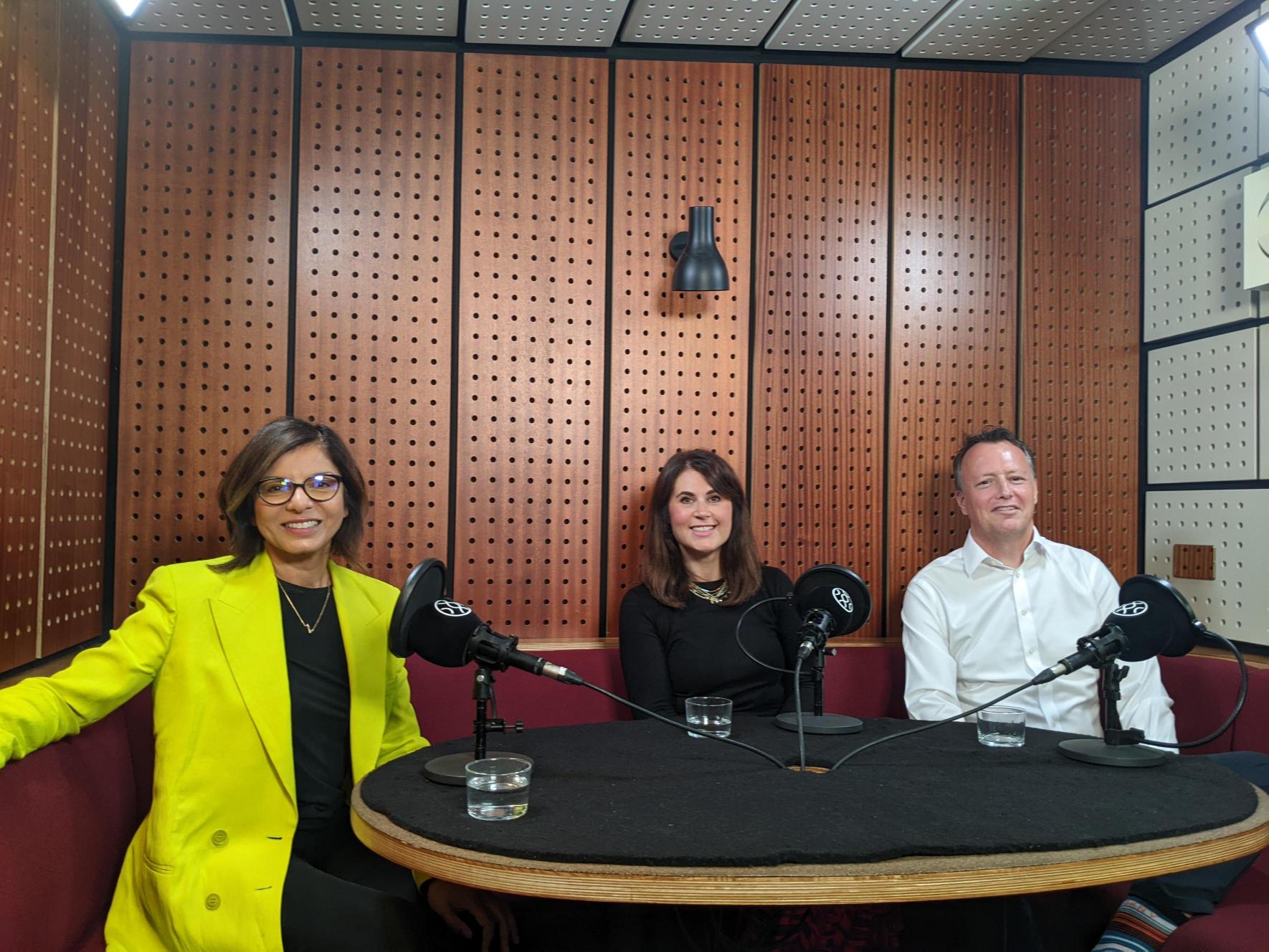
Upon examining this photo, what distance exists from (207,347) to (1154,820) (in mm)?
3107

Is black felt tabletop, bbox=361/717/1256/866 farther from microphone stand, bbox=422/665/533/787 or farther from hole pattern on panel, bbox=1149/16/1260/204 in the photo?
hole pattern on panel, bbox=1149/16/1260/204

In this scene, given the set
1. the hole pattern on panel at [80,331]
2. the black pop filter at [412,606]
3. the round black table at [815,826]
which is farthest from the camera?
the hole pattern on panel at [80,331]

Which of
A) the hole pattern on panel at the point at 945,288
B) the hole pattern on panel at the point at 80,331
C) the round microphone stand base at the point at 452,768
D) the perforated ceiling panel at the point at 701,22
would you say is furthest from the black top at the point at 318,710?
the perforated ceiling panel at the point at 701,22

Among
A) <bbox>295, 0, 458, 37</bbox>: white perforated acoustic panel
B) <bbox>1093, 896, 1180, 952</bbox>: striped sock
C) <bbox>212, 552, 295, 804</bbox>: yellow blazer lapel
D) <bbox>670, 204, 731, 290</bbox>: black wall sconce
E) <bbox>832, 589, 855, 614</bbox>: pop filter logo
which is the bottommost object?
<bbox>1093, 896, 1180, 952</bbox>: striped sock

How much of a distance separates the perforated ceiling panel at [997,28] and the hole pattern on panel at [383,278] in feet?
5.95

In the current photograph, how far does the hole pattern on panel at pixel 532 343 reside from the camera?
328cm

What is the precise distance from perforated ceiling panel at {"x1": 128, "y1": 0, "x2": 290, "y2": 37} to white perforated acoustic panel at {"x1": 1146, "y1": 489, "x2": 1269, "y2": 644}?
375cm

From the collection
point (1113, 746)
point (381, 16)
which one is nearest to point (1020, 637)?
point (1113, 746)

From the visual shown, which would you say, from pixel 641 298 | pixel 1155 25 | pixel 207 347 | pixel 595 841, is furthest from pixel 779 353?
pixel 595 841

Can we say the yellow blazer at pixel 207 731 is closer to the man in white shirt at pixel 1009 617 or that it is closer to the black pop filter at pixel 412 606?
the black pop filter at pixel 412 606

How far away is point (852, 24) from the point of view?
323 centimetres

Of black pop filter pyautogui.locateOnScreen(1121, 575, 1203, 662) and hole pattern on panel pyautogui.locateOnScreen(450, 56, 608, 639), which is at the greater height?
hole pattern on panel pyautogui.locateOnScreen(450, 56, 608, 639)

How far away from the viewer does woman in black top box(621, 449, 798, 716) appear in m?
2.78

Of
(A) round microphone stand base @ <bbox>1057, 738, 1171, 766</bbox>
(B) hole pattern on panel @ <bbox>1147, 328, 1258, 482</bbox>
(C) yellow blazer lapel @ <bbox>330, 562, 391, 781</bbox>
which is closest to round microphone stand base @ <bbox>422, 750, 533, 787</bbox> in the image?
(C) yellow blazer lapel @ <bbox>330, 562, 391, 781</bbox>
